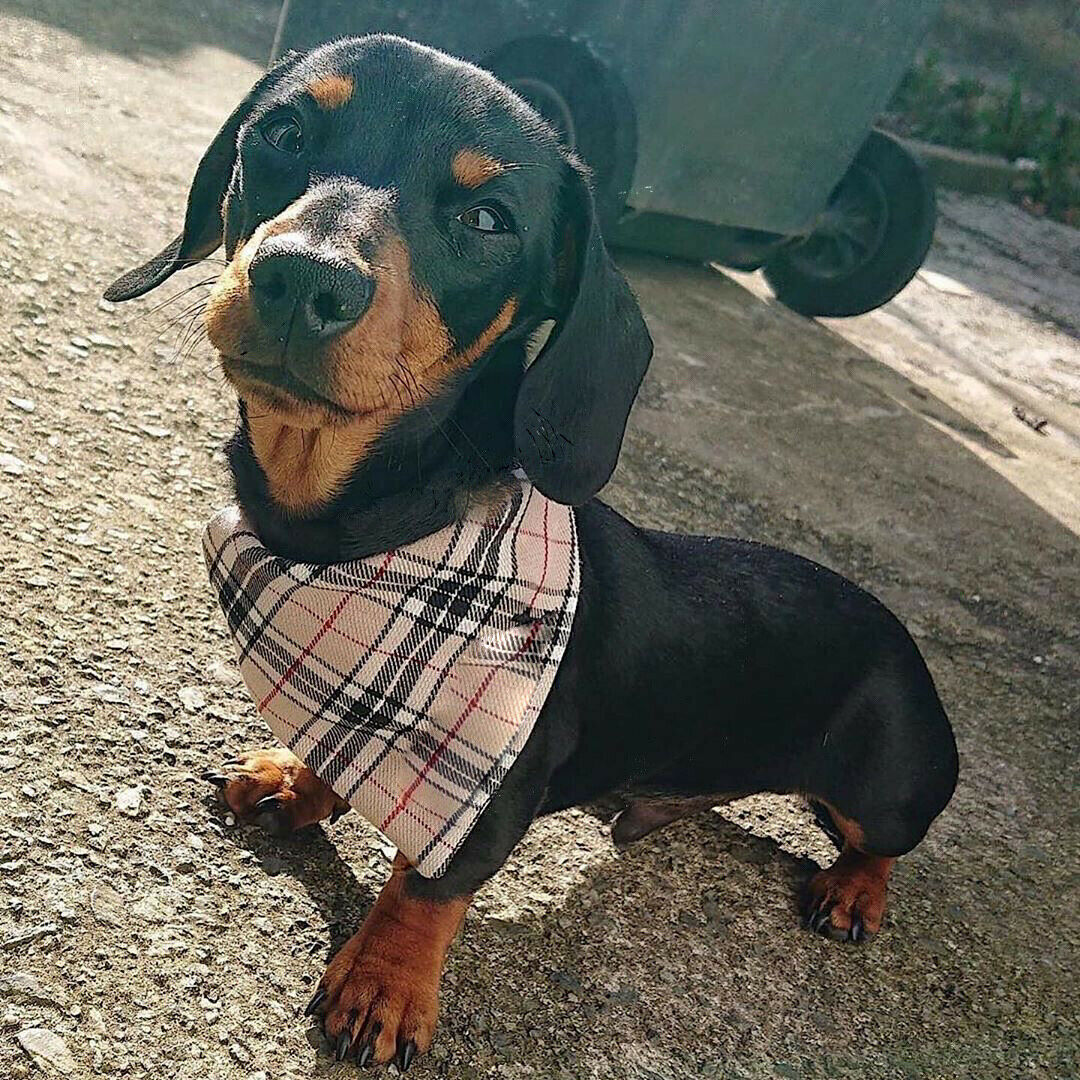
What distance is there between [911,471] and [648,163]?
1.62 meters

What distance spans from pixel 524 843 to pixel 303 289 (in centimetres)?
130

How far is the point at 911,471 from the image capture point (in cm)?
492

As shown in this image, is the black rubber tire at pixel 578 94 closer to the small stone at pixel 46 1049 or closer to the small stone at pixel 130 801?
the small stone at pixel 130 801

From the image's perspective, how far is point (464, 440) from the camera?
7.14 ft

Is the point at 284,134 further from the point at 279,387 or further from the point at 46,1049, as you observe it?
the point at 46,1049

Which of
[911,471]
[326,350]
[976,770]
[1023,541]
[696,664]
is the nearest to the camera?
[326,350]

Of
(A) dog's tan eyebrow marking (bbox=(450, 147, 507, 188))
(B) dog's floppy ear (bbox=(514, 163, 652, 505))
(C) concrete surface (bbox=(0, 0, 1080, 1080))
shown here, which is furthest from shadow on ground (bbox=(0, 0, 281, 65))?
(B) dog's floppy ear (bbox=(514, 163, 652, 505))

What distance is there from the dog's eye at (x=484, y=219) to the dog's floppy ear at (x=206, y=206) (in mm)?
489

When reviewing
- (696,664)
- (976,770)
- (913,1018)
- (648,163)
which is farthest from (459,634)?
(648,163)

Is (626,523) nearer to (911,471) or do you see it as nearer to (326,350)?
(326,350)

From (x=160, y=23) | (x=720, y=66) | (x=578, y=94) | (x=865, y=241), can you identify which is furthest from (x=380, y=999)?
(x=160, y=23)

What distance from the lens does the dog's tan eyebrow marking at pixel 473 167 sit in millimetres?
2070

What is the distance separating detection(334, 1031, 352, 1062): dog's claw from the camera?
202 centimetres

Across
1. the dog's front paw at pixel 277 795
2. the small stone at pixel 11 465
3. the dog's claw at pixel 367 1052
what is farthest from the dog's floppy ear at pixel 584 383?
the small stone at pixel 11 465
